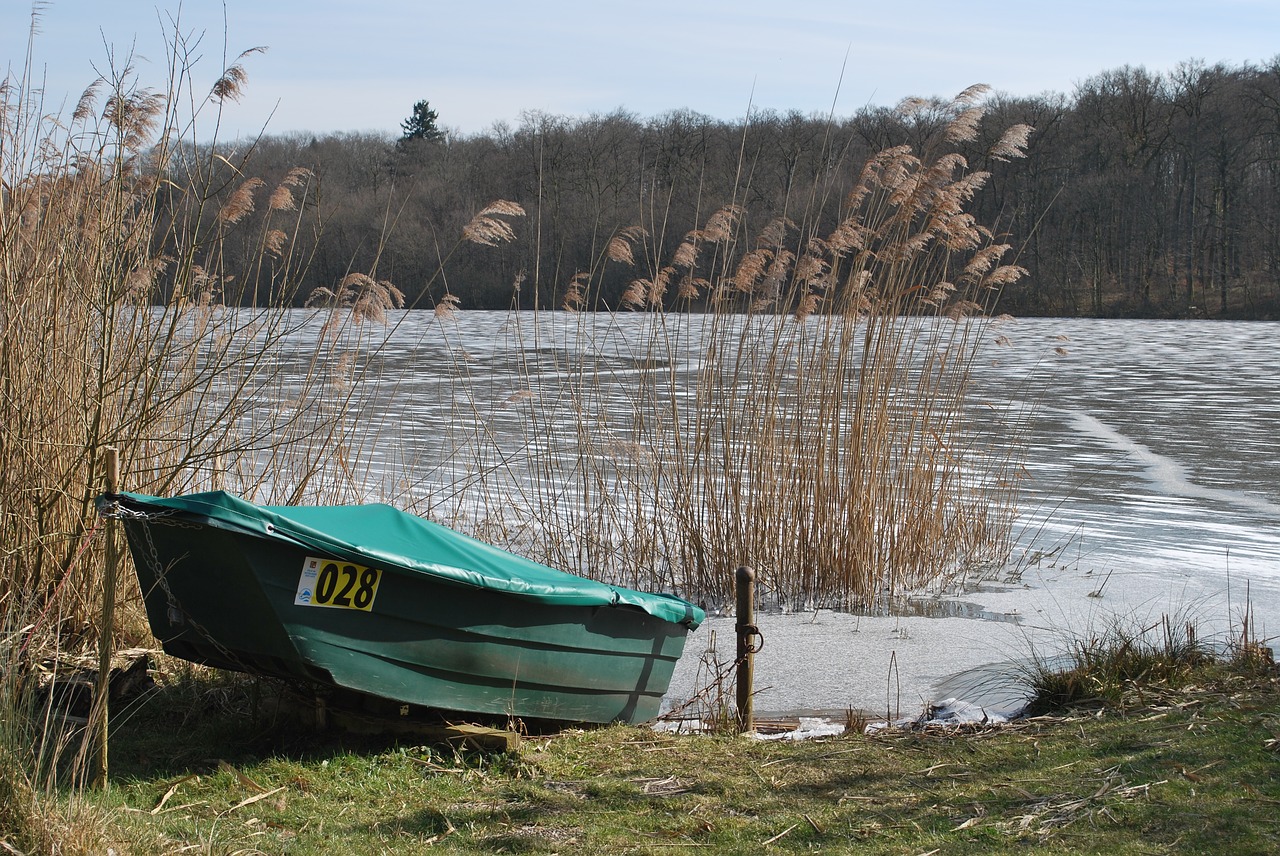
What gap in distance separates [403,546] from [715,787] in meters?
1.27

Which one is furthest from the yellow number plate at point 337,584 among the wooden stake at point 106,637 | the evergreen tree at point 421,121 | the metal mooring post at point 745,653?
the evergreen tree at point 421,121

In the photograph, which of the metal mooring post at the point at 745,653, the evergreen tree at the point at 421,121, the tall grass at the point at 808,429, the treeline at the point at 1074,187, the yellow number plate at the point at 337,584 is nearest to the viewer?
the yellow number plate at the point at 337,584

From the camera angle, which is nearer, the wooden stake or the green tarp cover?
the wooden stake

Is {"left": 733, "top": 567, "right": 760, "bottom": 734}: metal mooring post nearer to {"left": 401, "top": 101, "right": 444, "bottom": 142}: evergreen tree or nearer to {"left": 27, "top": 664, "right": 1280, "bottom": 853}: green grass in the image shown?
{"left": 27, "top": 664, "right": 1280, "bottom": 853}: green grass

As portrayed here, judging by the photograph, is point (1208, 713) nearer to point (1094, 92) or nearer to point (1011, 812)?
point (1011, 812)

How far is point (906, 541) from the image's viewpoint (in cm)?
645

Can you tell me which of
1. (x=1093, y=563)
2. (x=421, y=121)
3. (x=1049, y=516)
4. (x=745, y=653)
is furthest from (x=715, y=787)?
(x=421, y=121)

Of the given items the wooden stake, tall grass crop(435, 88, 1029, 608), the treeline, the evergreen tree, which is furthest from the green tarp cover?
the evergreen tree

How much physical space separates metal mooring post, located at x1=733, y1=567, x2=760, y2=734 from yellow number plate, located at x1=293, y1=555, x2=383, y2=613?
142 centimetres

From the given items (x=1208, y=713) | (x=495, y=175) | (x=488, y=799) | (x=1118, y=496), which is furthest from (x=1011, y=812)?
(x=495, y=175)

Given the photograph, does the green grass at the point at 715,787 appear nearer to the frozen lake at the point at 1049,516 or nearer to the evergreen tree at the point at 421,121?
the frozen lake at the point at 1049,516

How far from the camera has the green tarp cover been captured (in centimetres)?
324

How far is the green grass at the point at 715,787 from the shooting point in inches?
118

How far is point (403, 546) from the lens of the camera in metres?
3.85
